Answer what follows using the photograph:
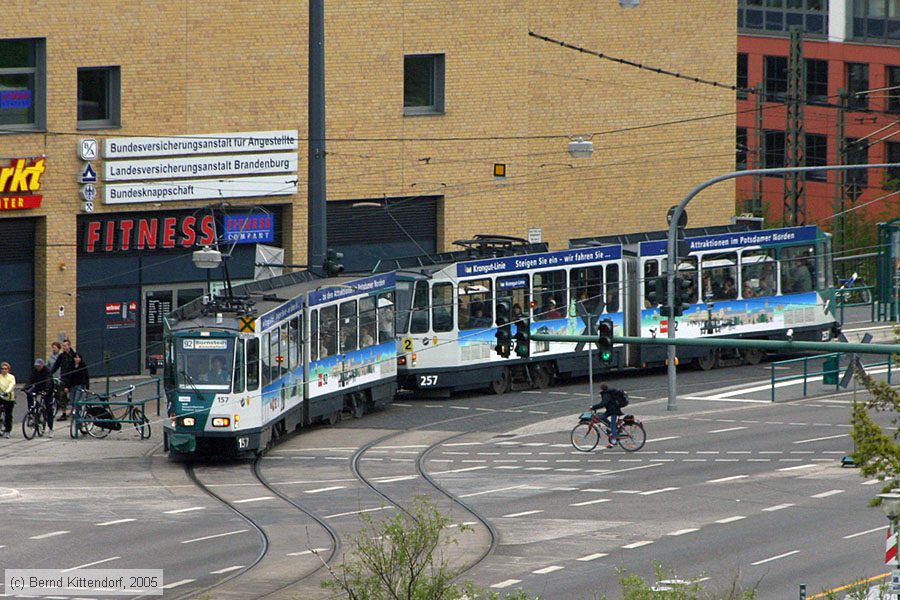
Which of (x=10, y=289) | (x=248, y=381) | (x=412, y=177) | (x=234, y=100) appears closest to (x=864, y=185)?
(x=412, y=177)

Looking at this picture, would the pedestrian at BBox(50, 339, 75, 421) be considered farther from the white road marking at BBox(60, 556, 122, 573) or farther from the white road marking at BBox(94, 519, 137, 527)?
the white road marking at BBox(60, 556, 122, 573)

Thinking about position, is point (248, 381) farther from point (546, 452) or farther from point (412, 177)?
point (412, 177)

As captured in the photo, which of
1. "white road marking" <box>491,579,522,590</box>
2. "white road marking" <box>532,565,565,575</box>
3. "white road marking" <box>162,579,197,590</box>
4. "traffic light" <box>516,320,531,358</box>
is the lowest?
"white road marking" <box>491,579,522,590</box>

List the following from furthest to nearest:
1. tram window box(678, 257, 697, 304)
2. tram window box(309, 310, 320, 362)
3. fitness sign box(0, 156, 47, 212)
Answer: tram window box(678, 257, 697, 304), fitness sign box(0, 156, 47, 212), tram window box(309, 310, 320, 362)

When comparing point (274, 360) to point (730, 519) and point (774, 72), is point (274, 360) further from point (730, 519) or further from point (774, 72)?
point (774, 72)

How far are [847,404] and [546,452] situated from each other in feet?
30.5

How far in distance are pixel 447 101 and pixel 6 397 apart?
17830 mm

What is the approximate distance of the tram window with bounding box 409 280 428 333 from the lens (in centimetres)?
3975

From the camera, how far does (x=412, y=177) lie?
157 ft

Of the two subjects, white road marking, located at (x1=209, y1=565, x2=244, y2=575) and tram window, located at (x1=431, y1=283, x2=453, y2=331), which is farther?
tram window, located at (x1=431, y1=283, x2=453, y2=331)

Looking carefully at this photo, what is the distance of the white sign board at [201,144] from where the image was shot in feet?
139

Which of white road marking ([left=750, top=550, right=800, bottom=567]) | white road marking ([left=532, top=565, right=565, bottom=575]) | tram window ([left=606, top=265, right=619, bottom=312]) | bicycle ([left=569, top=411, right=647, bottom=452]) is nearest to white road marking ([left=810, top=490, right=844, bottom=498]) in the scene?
white road marking ([left=750, top=550, right=800, bottom=567])

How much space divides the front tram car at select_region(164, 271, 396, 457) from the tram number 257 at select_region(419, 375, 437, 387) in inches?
47.8

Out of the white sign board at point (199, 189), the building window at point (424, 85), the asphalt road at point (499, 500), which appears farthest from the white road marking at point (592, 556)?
the building window at point (424, 85)
